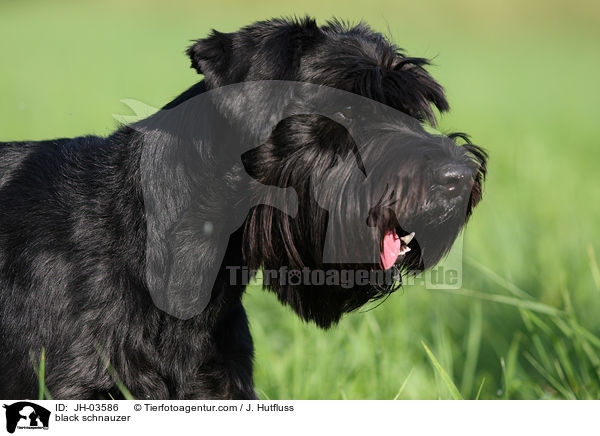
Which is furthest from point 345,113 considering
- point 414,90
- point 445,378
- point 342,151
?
point 445,378

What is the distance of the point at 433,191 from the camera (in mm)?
2367

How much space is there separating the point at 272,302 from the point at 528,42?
19791 millimetres

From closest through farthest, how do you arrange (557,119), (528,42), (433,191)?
(433,191) < (557,119) < (528,42)

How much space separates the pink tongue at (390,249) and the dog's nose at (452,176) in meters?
0.32

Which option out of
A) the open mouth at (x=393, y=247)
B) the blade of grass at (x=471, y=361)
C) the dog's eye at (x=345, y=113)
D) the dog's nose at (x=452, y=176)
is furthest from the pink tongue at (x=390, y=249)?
the blade of grass at (x=471, y=361)

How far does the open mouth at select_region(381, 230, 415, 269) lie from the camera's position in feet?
8.50

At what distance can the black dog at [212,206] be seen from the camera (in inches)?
93.7

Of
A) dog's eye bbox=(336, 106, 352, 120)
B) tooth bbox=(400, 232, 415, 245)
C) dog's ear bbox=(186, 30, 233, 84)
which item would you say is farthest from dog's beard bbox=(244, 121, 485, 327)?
dog's ear bbox=(186, 30, 233, 84)

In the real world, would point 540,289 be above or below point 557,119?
below

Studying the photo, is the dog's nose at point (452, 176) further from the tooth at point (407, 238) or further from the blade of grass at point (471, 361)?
the blade of grass at point (471, 361)

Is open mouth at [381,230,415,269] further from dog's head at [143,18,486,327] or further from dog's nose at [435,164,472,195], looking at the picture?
dog's nose at [435,164,472,195]

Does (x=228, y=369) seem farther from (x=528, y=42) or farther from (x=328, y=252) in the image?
(x=528, y=42)

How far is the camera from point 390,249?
8.67ft

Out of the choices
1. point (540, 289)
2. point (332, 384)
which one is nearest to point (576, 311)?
point (540, 289)
